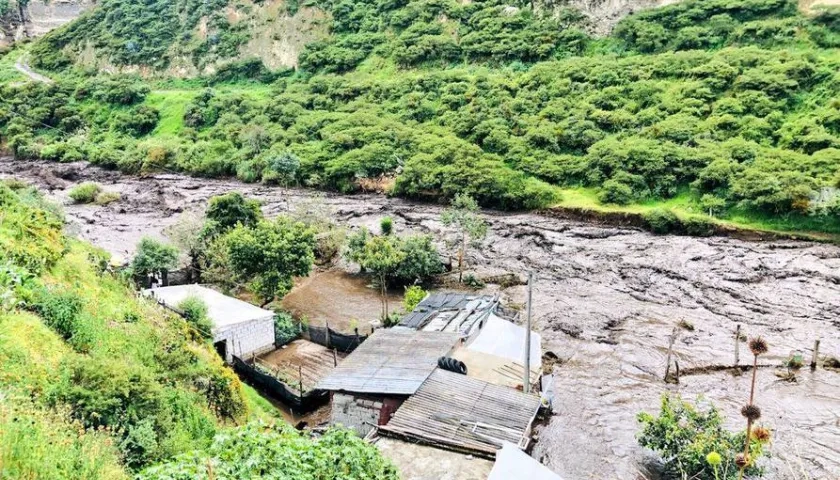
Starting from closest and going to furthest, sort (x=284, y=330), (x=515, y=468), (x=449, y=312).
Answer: (x=515, y=468), (x=449, y=312), (x=284, y=330)

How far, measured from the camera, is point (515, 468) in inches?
473

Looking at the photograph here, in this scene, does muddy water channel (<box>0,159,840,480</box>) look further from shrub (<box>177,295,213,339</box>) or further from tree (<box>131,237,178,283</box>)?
shrub (<box>177,295,213,339</box>)

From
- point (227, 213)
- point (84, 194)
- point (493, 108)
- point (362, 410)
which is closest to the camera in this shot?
point (362, 410)

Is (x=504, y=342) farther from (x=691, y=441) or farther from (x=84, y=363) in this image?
(x=84, y=363)

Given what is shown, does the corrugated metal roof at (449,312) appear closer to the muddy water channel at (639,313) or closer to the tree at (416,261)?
the muddy water channel at (639,313)

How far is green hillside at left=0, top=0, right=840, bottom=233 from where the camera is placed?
45938 millimetres

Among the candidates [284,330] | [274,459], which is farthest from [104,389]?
[284,330]

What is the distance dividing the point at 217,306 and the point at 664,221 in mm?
32163

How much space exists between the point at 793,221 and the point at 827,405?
75.2 ft

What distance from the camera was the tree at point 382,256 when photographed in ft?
102

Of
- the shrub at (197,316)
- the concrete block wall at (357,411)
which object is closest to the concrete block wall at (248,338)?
the shrub at (197,316)

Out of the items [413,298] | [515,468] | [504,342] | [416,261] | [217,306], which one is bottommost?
[416,261]

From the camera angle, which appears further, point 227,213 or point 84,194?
point 84,194

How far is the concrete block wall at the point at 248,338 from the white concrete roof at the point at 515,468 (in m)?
13.2
